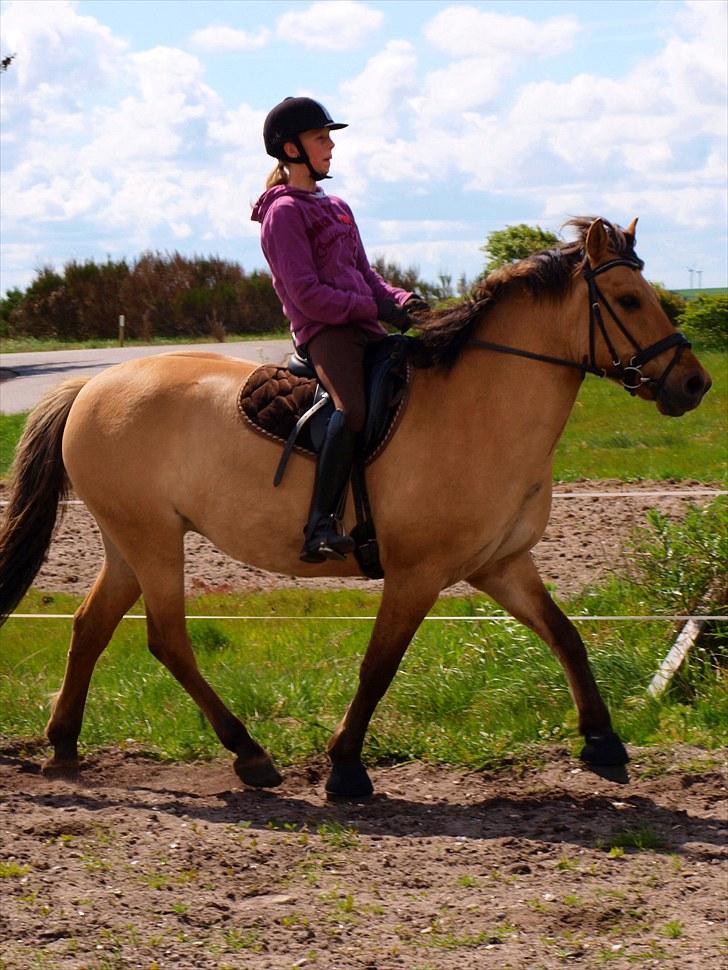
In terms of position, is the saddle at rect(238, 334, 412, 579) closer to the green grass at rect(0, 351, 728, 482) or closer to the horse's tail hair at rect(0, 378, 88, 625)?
the horse's tail hair at rect(0, 378, 88, 625)

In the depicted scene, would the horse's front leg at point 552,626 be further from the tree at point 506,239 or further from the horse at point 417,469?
the tree at point 506,239

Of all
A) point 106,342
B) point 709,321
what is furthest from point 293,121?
point 106,342

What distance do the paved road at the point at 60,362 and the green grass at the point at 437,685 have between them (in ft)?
42.8

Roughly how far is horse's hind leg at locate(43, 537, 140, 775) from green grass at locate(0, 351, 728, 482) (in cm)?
536

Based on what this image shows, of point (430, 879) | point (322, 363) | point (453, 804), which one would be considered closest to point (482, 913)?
point (430, 879)

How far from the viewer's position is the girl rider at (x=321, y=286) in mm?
5605

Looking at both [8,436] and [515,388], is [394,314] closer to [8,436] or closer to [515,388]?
[515,388]

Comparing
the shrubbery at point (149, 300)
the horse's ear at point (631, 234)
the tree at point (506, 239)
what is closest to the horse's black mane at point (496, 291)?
the horse's ear at point (631, 234)

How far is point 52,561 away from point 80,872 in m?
5.74

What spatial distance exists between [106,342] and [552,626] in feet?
99.7

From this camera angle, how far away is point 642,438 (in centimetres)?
1451

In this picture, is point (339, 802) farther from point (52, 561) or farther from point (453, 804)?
point (52, 561)

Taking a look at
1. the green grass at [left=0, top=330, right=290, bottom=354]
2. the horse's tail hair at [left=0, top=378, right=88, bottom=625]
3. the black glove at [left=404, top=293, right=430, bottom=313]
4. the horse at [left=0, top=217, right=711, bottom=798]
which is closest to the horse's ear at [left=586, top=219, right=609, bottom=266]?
the horse at [left=0, top=217, right=711, bottom=798]

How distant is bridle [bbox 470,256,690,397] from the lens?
5.33 meters
